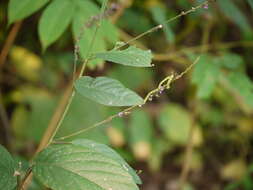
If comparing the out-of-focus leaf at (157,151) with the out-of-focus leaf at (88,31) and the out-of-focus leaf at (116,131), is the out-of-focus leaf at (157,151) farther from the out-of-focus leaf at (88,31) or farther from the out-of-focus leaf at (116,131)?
the out-of-focus leaf at (88,31)

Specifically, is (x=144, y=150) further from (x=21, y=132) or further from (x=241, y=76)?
(x=241, y=76)

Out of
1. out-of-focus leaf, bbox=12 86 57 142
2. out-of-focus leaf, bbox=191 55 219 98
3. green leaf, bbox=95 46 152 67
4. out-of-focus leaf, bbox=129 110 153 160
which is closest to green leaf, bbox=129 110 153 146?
out-of-focus leaf, bbox=129 110 153 160

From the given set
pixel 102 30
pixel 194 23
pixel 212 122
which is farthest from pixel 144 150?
pixel 102 30

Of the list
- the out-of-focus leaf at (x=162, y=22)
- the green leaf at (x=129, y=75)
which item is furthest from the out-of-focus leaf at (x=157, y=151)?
the out-of-focus leaf at (x=162, y=22)

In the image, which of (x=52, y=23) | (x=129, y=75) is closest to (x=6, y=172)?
(x=52, y=23)

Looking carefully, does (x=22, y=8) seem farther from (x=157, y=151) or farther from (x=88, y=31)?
(x=157, y=151)

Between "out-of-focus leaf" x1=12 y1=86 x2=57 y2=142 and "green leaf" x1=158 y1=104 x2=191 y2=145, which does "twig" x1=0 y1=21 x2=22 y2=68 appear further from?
"green leaf" x1=158 y1=104 x2=191 y2=145
